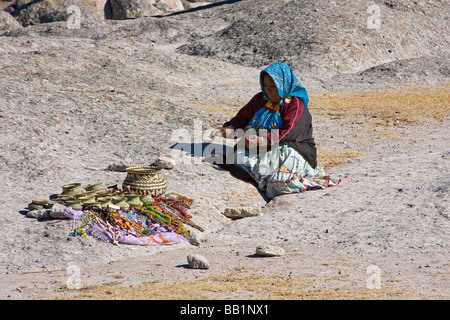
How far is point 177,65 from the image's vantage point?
1372cm

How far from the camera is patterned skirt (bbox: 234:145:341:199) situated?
18.9 feet

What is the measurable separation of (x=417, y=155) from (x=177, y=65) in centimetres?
802

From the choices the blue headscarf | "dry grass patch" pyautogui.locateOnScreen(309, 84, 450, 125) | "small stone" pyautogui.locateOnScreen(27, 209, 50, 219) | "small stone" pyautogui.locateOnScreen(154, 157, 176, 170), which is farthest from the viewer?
"dry grass patch" pyautogui.locateOnScreen(309, 84, 450, 125)

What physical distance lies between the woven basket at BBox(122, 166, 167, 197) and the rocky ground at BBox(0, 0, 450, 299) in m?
0.44

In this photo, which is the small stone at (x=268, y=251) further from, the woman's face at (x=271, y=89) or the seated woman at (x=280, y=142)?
the woman's face at (x=271, y=89)

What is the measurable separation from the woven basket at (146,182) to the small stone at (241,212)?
0.68m

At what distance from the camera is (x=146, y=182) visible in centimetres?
493

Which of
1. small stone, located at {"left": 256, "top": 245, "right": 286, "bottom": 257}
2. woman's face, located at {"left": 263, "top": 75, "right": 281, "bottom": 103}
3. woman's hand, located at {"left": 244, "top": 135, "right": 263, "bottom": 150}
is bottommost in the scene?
small stone, located at {"left": 256, "top": 245, "right": 286, "bottom": 257}

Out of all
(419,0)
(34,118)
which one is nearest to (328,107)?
(34,118)

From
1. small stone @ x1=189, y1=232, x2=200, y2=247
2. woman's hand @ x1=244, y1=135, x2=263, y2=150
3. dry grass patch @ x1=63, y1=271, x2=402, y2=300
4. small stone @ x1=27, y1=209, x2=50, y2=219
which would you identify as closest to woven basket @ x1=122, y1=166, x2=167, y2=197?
small stone @ x1=189, y1=232, x2=200, y2=247

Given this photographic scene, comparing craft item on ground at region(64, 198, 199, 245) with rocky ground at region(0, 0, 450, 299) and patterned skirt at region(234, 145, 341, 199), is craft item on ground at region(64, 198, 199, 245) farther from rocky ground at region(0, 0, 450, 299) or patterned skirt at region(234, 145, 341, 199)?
patterned skirt at region(234, 145, 341, 199)
